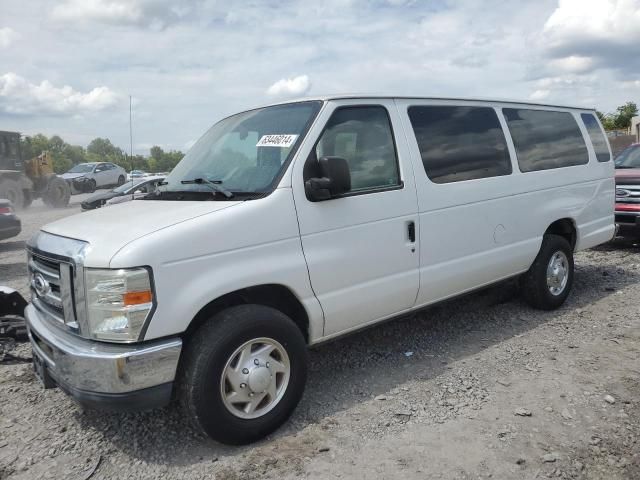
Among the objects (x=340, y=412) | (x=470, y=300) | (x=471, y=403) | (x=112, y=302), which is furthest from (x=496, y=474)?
(x=470, y=300)

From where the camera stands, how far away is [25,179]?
1770cm

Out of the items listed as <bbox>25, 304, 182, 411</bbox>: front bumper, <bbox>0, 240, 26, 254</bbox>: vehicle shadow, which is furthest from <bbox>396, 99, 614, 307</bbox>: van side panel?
<bbox>0, 240, 26, 254</bbox>: vehicle shadow

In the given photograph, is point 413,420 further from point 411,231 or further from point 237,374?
point 411,231

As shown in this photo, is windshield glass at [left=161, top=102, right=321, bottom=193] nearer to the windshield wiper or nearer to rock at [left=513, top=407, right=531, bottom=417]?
the windshield wiper

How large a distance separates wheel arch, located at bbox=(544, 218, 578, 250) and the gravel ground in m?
0.99

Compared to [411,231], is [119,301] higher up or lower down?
lower down

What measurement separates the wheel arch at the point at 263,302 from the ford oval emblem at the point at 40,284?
0.88 meters

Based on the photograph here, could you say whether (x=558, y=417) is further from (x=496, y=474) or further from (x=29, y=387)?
(x=29, y=387)

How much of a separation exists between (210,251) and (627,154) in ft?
29.9

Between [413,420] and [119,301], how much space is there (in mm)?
1906

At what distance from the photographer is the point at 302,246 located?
3.32 metres

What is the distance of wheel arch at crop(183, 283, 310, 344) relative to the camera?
3.12 meters

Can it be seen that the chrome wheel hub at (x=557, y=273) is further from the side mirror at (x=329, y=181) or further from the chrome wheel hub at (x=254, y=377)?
the chrome wheel hub at (x=254, y=377)

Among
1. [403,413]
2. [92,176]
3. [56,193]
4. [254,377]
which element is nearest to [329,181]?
[254,377]
